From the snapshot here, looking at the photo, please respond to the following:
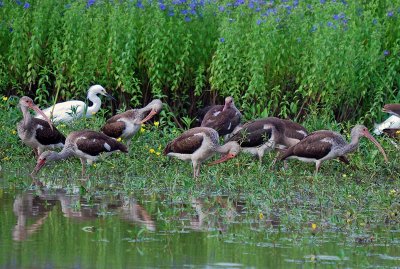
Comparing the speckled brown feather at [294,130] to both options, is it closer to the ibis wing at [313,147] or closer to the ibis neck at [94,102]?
the ibis wing at [313,147]

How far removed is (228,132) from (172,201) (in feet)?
13.9

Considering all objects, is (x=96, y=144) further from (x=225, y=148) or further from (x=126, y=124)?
(x=225, y=148)

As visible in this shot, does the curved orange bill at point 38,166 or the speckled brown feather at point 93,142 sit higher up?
the speckled brown feather at point 93,142

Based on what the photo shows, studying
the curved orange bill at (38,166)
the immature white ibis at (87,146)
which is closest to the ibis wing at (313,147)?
the immature white ibis at (87,146)

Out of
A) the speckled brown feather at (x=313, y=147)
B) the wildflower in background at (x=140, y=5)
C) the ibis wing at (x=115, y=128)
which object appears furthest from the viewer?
the wildflower in background at (x=140, y=5)

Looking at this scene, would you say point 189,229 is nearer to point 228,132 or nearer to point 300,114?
point 228,132

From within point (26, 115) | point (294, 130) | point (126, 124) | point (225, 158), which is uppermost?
point (26, 115)

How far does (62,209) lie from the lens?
11.1 m

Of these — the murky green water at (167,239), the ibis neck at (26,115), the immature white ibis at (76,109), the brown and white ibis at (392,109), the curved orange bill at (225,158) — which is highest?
the immature white ibis at (76,109)

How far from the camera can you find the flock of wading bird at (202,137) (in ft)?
45.6

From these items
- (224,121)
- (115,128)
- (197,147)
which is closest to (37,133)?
(115,128)

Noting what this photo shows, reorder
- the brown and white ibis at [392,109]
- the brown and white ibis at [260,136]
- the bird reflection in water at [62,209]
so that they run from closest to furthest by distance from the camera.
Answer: the bird reflection in water at [62,209] → the brown and white ibis at [260,136] → the brown and white ibis at [392,109]

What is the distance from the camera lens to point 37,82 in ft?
60.4

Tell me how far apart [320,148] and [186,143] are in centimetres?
169
